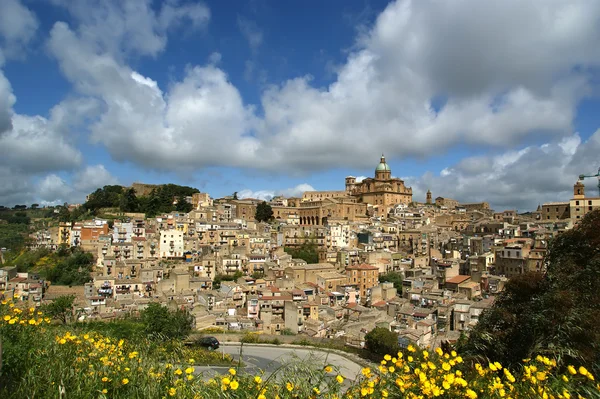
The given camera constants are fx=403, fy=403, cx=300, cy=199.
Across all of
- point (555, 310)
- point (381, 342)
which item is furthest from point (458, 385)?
point (381, 342)

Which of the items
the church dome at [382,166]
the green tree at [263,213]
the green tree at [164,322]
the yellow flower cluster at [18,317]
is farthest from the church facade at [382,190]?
the yellow flower cluster at [18,317]

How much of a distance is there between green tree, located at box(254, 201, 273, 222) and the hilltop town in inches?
5.5

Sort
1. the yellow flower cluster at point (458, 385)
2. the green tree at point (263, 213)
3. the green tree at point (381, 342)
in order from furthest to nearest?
the green tree at point (263, 213)
the green tree at point (381, 342)
the yellow flower cluster at point (458, 385)

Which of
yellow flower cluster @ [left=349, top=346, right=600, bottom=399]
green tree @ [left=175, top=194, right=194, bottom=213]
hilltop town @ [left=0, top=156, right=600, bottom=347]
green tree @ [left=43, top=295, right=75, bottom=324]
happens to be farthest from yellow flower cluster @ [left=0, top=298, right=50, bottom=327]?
green tree @ [left=175, top=194, right=194, bottom=213]

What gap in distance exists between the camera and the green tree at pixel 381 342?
63.1ft

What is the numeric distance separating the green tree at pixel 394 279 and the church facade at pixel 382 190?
100 feet

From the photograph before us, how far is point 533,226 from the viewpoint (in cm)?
4019

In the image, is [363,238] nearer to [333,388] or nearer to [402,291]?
[402,291]

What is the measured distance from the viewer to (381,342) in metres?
19.6

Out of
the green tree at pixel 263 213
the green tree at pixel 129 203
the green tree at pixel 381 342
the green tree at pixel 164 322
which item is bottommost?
the green tree at pixel 381 342

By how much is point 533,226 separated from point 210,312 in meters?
33.0

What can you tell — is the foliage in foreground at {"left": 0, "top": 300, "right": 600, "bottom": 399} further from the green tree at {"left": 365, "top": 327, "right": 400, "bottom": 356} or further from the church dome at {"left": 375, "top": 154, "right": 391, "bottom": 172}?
the church dome at {"left": 375, "top": 154, "right": 391, "bottom": 172}

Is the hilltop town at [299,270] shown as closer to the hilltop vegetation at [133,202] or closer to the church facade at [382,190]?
the hilltop vegetation at [133,202]

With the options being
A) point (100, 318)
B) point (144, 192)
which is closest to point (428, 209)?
point (144, 192)
